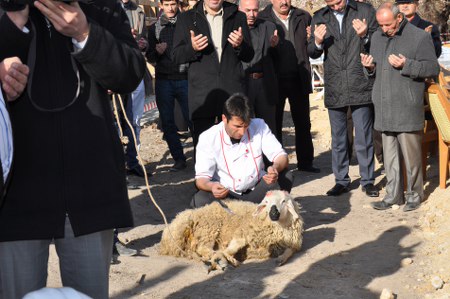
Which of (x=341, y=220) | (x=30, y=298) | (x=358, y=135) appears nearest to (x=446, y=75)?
(x=358, y=135)

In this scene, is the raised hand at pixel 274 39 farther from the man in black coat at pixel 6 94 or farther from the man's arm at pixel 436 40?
the man in black coat at pixel 6 94

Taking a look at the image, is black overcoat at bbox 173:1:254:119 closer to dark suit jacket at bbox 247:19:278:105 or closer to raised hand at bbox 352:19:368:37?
dark suit jacket at bbox 247:19:278:105

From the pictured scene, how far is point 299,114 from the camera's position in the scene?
975 cm

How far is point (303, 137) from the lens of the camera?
9742 millimetres

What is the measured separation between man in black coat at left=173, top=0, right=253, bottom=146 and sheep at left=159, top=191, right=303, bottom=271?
2111mm

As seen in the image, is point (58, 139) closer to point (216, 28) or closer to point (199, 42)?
point (199, 42)

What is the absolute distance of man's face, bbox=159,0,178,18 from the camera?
952 cm

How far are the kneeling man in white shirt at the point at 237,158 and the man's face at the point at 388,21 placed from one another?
5.59ft

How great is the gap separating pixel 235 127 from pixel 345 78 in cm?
216

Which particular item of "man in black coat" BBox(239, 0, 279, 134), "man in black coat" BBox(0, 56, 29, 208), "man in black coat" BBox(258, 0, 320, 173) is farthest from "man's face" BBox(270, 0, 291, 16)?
"man in black coat" BBox(0, 56, 29, 208)

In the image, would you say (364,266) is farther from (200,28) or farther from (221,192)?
(200,28)

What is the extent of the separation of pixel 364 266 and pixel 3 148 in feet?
12.8

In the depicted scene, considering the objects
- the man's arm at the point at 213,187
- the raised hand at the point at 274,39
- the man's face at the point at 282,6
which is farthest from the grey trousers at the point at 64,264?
the man's face at the point at 282,6

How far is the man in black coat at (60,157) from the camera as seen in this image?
2.69m
